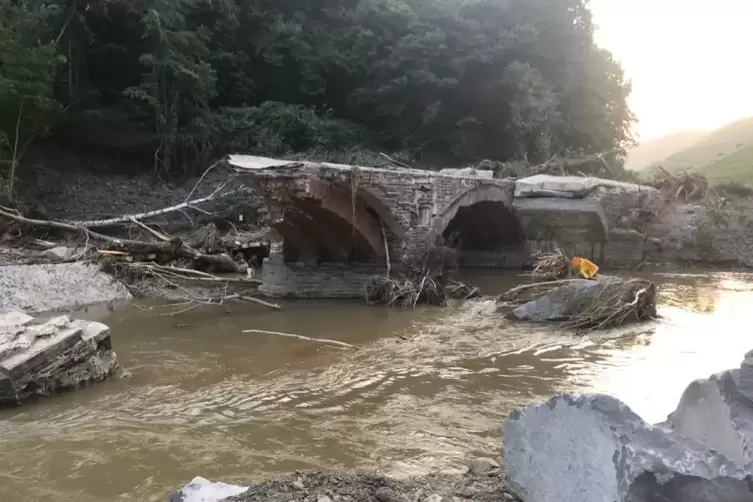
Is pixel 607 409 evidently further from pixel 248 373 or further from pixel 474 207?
pixel 474 207

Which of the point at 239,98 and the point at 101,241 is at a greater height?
the point at 239,98

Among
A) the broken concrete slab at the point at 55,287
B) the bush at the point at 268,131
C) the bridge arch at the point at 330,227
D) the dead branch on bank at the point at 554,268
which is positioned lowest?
the broken concrete slab at the point at 55,287

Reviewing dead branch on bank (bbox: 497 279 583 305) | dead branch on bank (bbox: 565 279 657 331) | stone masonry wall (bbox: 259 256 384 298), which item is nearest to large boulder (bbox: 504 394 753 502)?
dead branch on bank (bbox: 565 279 657 331)

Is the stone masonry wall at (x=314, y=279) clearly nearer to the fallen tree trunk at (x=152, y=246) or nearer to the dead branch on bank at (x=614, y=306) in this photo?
the fallen tree trunk at (x=152, y=246)

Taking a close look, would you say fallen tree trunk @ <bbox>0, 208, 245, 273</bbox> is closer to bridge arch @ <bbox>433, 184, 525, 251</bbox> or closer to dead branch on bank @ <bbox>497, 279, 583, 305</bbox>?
bridge arch @ <bbox>433, 184, 525, 251</bbox>

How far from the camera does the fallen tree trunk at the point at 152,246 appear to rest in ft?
44.2

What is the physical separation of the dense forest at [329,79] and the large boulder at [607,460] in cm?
1992

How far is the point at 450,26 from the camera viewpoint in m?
24.6

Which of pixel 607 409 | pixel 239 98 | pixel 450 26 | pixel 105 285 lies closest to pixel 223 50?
pixel 239 98

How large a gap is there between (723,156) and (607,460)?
35475mm

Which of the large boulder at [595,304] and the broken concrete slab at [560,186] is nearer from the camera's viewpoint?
the large boulder at [595,304]

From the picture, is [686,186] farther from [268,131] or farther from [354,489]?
[354,489]

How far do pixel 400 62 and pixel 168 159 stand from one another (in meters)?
9.20

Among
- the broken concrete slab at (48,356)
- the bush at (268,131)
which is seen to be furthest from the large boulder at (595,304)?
the bush at (268,131)
